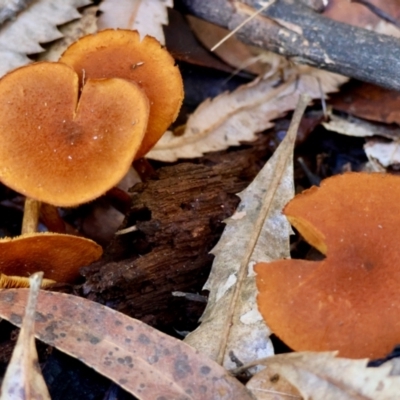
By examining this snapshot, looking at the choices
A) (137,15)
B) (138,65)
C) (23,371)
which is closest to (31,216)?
(138,65)

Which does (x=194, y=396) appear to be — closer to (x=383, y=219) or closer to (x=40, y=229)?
(x=383, y=219)

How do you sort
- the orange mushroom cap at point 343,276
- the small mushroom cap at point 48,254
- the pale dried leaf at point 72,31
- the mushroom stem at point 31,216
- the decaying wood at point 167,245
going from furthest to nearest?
the pale dried leaf at point 72,31 < the mushroom stem at point 31,216 < the decaying wood at point 167,245 < the small mushroom cap at point 48,254 < the orange mushroom cap at point 343,276

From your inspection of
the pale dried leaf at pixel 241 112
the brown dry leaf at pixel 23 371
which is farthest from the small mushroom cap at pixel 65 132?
the pale dried leaf at pixel 241 112

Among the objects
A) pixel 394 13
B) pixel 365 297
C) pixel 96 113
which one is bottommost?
pixel 365 297

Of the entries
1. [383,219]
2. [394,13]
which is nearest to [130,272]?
[383,219]

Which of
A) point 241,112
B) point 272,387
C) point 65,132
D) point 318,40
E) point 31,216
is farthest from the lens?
point 241,112

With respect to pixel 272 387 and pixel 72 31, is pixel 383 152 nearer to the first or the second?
pixel 272 387

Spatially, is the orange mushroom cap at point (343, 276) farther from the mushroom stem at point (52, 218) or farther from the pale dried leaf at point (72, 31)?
the pale dried leaf at point (72, 31)
